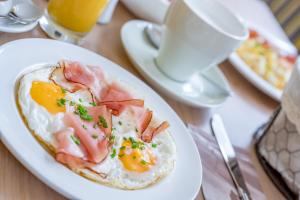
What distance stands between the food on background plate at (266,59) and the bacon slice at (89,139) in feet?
2.35

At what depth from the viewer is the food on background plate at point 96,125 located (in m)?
0.50

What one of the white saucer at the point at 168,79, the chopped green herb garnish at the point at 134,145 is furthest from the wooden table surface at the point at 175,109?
the chopped green herb garnish at the point at 134,145

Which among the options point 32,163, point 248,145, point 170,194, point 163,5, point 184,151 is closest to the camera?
point 32,163

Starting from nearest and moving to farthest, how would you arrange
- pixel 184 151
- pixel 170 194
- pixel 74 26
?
pixel 170 194 → pixel 184 151 → pixel 74 26

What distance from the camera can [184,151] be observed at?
662 mm

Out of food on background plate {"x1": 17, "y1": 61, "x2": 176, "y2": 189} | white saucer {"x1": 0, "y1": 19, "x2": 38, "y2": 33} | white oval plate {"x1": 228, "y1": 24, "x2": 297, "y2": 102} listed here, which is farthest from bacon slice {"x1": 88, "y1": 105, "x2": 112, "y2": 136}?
white oval plate {"x1": 228, "y1": 24, "x2": 297, "y2": 102}

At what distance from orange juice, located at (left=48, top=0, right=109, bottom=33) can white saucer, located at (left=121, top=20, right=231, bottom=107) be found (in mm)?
124

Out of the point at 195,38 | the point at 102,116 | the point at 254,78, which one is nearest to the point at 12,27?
the point at 102,116

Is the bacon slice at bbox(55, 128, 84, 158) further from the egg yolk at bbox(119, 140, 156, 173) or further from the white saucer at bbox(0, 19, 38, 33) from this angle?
the white saucer at bbox(0, 19, 38, 33)

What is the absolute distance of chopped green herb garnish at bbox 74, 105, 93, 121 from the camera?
0.55 m

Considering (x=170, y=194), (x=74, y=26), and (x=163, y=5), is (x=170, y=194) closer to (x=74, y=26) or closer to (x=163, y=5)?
(x=74, y=26)

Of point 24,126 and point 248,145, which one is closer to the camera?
point 24,126

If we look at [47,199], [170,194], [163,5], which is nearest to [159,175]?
[170,194]

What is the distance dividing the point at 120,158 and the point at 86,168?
0.06m
